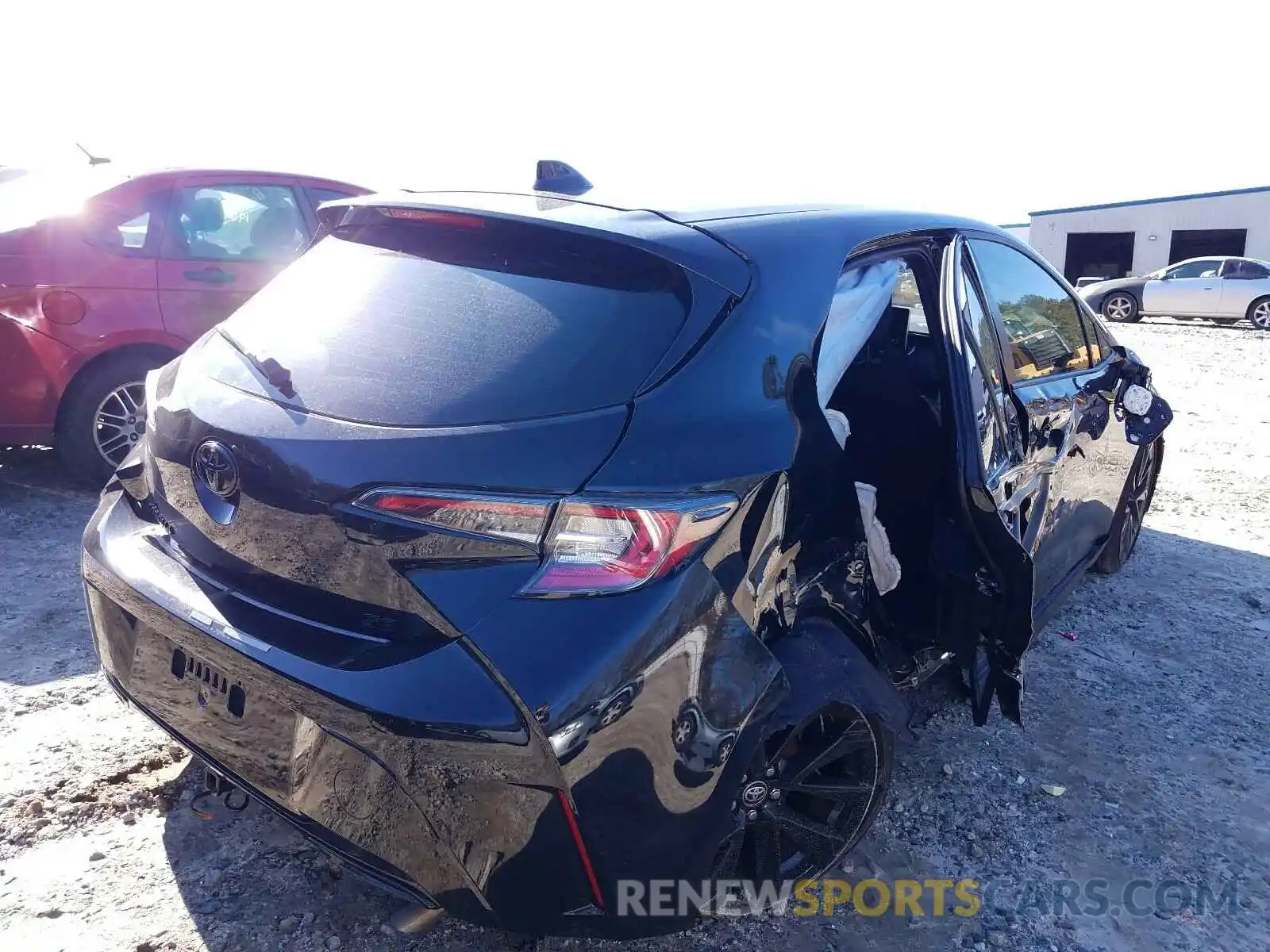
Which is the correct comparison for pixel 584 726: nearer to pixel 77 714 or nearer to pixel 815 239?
pixel 815 239

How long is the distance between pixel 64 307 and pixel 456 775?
400 cm

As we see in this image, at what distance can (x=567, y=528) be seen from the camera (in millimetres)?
1680

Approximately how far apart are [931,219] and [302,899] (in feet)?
8.32

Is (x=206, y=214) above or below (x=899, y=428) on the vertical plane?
above

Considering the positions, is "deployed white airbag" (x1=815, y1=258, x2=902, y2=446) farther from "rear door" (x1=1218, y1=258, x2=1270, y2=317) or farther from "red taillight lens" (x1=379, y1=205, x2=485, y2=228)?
"rear door" (x1=1218, y1=258, x2=1270, y2=317)

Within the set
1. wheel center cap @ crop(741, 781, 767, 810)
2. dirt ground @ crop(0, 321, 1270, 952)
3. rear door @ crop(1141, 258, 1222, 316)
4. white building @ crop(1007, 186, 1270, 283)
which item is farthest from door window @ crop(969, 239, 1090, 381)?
white building @ crop(1007, 186, 1270, 283)

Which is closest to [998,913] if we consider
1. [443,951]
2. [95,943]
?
[443,951]

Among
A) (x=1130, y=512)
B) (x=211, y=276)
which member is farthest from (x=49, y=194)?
(x=1130, y=512)

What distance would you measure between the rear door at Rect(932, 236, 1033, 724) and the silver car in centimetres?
1911

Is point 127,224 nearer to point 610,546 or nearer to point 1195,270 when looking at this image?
point 610,546

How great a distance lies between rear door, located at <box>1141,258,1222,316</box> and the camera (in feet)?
62.5

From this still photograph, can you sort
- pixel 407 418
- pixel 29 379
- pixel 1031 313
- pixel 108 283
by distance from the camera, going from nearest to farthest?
pixel 407 418, pixel 1031 313, pixel 29 379, pixel 108 283

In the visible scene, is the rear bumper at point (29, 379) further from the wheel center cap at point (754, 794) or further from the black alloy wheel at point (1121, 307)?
the black alloy wheel at point (1121, 307)

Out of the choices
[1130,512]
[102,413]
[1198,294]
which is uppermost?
[102,413]
